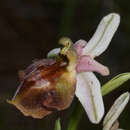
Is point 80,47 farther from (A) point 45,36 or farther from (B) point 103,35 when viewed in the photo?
(A) point 45,36

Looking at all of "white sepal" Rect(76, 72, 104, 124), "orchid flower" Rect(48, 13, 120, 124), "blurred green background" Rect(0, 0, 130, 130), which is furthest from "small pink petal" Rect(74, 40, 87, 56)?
"blurred green background" Rect(0, 0, 130, 130)

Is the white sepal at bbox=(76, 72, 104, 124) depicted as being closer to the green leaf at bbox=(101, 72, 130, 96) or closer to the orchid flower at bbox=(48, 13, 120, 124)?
the orchid flower at bbox=(48, 13, 120, 124)

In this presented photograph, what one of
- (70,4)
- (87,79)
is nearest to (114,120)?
(87,79)

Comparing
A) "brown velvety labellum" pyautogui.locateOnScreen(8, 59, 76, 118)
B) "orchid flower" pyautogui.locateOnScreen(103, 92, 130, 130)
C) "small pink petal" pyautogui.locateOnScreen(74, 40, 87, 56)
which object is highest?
"small pink petal" pyautogui.locateOnScreen(74, 40, 87, 56)

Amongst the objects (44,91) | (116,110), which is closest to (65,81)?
(44,91)

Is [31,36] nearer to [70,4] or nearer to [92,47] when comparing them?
[70,4]

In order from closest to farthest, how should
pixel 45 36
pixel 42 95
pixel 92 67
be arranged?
1. pixel 42 95
2. pixel 92 67
3. pixel 45 36
